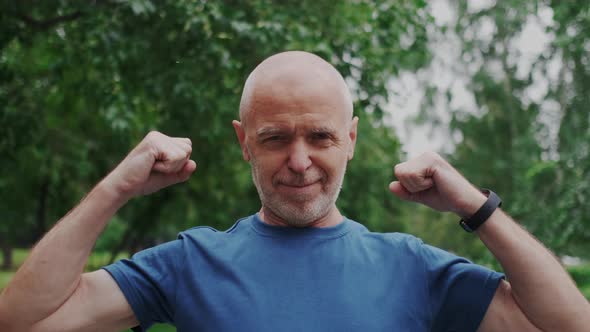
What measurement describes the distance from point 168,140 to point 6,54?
26.8 feet

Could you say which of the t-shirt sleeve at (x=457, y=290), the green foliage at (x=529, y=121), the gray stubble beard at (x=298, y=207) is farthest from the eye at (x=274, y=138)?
the green foliage at (x=529, y=121)

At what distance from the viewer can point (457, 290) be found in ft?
7.06

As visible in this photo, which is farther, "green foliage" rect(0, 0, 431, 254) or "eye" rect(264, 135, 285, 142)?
"green foliage" rect(0, 0, 431, 254)

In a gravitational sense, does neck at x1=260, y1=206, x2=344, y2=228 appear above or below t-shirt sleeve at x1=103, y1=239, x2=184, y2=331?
above

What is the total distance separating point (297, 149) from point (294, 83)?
0.21m

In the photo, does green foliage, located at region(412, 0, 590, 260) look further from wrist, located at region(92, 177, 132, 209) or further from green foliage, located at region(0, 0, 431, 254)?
wrist, located at region(92, 177, 132, 209)

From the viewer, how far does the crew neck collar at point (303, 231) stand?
7.37ft

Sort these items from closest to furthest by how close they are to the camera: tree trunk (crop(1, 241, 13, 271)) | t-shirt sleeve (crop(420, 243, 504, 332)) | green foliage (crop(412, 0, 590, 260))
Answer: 1. t-shirt sleeve (crop(420, 243, 504, 332))
2. green foliage (crop(412, 0, 590, 260))
3. tree trunk (crop(1, 241, 13, 271))

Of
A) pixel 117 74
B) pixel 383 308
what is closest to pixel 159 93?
pixel 117 74

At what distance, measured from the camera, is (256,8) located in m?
6.61

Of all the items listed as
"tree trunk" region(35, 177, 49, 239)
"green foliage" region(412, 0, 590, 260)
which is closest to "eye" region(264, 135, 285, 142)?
"green foliage" region(412, 0, 590, 260)

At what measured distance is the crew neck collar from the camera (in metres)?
2.25

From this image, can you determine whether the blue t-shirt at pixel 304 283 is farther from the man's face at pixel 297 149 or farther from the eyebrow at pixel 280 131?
the eyebrow at pixel 280 131

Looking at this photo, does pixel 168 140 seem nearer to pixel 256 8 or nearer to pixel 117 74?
pixel 256 8
